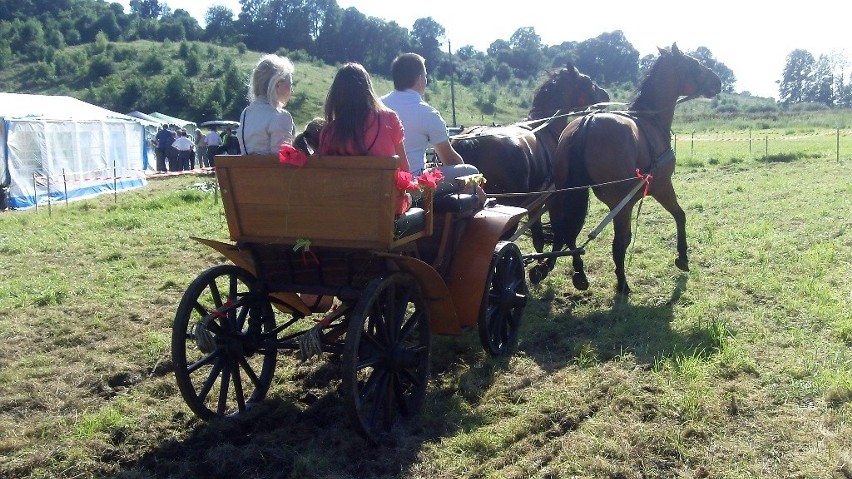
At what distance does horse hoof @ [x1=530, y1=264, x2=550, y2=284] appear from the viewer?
21.9 ft

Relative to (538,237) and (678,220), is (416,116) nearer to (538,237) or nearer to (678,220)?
(538,237)

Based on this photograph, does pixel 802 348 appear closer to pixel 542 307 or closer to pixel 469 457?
pixel 542 307

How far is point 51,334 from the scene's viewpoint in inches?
223

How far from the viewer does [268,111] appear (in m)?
3.84

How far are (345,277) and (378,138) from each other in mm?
794

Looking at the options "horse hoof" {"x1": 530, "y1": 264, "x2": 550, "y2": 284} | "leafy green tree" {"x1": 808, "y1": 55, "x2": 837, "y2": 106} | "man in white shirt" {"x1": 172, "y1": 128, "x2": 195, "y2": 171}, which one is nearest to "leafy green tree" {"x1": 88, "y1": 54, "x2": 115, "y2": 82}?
"man in white shirt" {"x1": 172, "y1": 128, "x2": 195, "y2": 171}

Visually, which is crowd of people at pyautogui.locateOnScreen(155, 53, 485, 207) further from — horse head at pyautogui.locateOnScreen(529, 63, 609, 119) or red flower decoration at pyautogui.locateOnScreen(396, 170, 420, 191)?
horse head at pyautogui.locateOnScreen(529, 63, 609, 119)

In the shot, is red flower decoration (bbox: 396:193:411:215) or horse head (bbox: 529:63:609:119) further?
horse head (bbox: 529:63:609:119)

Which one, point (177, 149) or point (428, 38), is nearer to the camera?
point (177, 149)

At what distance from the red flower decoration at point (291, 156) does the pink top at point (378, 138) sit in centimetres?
25

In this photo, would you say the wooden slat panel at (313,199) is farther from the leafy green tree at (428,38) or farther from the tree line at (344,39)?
Result: the leafy green tree at (428,38)

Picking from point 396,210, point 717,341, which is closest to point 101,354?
point 396,210

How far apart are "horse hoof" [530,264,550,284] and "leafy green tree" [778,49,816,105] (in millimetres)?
100291

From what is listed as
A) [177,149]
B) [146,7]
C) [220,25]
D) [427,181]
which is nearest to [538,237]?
[427,181]
